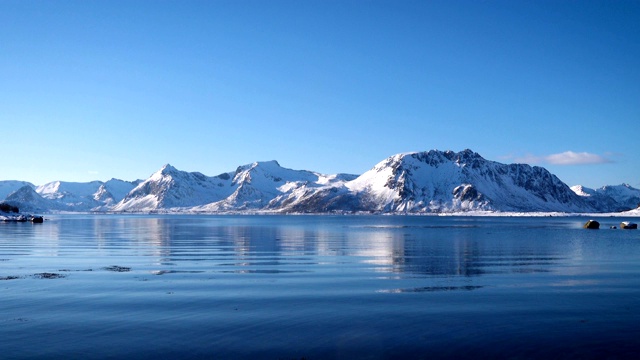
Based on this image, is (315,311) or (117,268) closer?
(315,311)

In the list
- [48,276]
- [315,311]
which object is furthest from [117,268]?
[315,311]

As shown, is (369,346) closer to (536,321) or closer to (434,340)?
(434,340)

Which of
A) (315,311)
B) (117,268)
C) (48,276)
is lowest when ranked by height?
(315,311)

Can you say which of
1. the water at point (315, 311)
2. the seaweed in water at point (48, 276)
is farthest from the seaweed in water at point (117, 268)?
the seaweed in water at point (48, 276)

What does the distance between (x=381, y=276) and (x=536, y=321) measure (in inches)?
561

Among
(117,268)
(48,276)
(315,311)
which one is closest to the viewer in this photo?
(315,311)

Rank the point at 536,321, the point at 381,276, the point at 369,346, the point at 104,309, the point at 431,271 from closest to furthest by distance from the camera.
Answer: the point at 369,346, the point at 536,321, the point at 104,309, the point at 381,276, the point at 431,271

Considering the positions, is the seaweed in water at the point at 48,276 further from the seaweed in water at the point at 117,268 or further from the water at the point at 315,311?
the seaweed in water at the point at 117,268

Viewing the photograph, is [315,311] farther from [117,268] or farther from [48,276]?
[117,268]

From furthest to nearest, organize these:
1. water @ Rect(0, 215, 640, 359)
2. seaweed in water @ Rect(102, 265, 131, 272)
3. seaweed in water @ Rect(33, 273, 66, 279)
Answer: seaweed in water @ Rect(102, 265, 131, 272)
seaweed in water @ Rect(33, 273, 66, 279)
water @ Rect(0, 215, 640, 359)

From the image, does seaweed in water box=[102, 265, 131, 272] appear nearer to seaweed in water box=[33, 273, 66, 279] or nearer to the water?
the water

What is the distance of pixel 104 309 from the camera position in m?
23.4

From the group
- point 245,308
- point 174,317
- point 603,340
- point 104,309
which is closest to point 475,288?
point 603,340

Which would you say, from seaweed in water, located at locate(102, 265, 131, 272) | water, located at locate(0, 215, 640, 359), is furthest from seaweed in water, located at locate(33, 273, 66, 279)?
seaweed in water, located at locate(102, 265, 131, 272)
